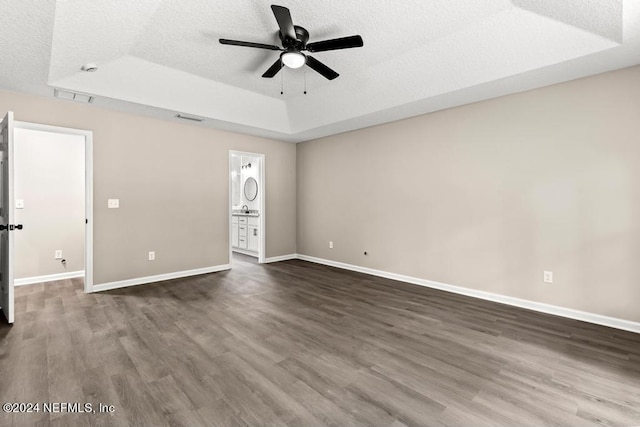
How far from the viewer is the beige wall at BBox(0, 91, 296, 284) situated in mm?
4129

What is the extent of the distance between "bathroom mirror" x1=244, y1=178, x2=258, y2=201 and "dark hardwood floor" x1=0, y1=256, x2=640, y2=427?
4049 millimetres

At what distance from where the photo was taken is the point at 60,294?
3998 millimetres

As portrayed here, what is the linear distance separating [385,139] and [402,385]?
3.80 metres

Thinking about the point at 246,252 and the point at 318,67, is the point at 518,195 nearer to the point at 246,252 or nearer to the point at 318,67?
the point at 318,67

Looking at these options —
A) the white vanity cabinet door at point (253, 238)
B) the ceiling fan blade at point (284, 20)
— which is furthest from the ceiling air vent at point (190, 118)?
the white vanity cabinet door at point (253, 238)

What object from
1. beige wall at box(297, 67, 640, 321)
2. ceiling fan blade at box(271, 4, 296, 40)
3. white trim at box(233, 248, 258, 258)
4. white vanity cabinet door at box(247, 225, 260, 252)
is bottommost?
white trim at box(233, 248, 258, 258)

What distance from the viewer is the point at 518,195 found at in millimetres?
3574


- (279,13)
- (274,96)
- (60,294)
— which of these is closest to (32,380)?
(60,294)

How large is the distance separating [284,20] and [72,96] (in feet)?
10.2

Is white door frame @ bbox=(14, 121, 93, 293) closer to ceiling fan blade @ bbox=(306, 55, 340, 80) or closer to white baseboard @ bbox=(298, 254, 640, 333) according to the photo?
ceiling fan blade @ bbox=(306, 55, 340, 80)

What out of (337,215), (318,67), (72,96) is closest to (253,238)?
(337,215)

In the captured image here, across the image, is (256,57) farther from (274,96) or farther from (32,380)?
(32,380)

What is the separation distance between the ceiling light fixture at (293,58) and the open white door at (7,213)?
277cm

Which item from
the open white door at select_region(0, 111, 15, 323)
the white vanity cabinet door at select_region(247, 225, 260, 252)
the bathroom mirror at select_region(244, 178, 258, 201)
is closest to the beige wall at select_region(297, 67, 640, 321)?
the white vanity cabinet door at select_region(247, 225, 260, 252)
